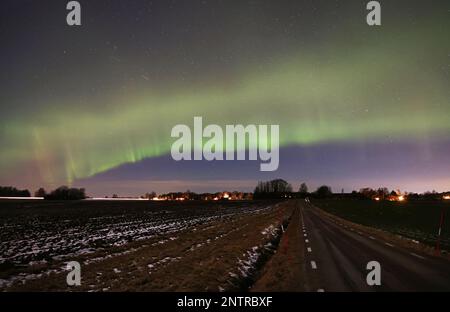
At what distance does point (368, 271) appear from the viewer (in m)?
12.9

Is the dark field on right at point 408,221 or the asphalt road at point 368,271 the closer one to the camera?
the asphalt road at point 368,271

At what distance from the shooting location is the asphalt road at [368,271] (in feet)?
35.2

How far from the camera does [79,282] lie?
12320mm

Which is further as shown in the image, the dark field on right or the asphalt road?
the dark field on right

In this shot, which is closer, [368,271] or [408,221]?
[368,271]

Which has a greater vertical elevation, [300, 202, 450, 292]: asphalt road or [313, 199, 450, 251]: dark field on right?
[300, 202, 450, 292]: asphalt road

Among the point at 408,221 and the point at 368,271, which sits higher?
the point at 368,271

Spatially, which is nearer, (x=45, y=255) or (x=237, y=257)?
(x=237, y=257)

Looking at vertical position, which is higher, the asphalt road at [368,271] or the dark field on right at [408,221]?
the asphalt road at [368,271]

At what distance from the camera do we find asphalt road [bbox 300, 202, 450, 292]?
10727mm
